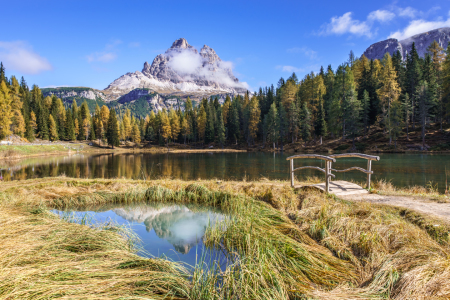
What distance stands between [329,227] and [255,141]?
62531 mm

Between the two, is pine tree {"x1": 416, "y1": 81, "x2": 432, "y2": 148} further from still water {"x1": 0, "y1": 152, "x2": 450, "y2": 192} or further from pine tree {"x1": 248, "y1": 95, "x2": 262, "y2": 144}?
pine tree {"x1": 248, "y1": 95, "x2": 262, "y2": 144}

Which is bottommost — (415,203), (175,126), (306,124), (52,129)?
(415,203)

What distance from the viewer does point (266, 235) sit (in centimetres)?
479

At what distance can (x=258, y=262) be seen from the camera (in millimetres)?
3762

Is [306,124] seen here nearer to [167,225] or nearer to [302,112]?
[302,112]

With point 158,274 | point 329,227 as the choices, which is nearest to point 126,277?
point 158,274

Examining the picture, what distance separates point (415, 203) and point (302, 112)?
153 ft

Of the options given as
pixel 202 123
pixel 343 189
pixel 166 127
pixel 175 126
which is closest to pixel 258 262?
pixel 343 189

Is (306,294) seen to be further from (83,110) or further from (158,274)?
(83,110)

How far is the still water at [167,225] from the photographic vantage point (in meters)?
5.16

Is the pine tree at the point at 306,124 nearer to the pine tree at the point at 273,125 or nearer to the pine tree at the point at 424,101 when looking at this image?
the pine tree at the point at 273,125

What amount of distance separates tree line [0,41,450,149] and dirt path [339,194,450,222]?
119 feet

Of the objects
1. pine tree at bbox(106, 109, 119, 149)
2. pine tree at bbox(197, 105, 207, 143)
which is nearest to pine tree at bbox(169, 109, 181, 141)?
pine tree at bbox(197, 105, 207, 143)

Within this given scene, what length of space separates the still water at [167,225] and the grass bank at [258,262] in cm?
44
